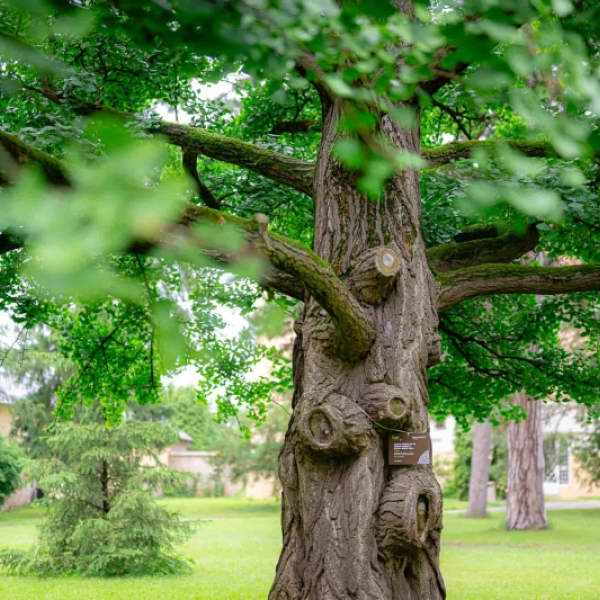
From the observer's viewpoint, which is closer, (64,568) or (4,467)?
(64,568)

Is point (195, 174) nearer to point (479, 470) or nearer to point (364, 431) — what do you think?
point (364, 431)

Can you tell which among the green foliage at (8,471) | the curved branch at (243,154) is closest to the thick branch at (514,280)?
the curved branch at (243,154)

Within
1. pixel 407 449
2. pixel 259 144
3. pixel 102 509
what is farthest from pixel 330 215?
pixel 102 509

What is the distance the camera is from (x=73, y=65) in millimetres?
7414

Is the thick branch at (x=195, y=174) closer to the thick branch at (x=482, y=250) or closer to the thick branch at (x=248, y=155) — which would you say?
the thick branch at (x=248, y=155)

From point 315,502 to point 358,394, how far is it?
0.79 m

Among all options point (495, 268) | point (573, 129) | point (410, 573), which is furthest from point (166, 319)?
point (495, 268)

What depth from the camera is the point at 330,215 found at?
230 inches

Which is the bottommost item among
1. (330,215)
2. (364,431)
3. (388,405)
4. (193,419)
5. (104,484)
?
(104,484)

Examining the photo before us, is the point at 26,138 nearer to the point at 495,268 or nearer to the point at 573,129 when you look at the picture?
the point at 495,268

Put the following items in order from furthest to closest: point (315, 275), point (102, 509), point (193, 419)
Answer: point (193, 419)
point (102, 509)
point (315, 275)

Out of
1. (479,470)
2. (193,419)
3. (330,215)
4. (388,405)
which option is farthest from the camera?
(193,419)

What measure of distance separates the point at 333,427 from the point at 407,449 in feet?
1.84

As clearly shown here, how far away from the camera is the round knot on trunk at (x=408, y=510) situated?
484 cm
